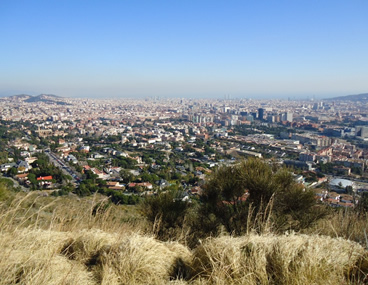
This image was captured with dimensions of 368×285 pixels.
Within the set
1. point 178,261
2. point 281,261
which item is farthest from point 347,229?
point 178,261

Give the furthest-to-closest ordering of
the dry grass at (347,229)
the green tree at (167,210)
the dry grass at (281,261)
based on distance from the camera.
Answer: the green tree at (167,210) → the dry grass at (347,229) → the dry grass at (281,261)

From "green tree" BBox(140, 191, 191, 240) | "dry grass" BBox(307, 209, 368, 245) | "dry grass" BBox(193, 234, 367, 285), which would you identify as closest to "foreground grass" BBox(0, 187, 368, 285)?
"dry grass" BBox(193, 234, 367, 285)

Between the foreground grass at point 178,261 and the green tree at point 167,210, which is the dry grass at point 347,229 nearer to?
the foreground grass at point 178,261

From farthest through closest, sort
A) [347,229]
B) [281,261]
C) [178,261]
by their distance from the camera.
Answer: [347,229]
[178,261]
[281,261]

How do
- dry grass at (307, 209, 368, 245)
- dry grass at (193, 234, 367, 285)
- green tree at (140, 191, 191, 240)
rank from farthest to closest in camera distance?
green tree at (140, 191, 191, 240)
dry grass at (307, 209, 368, 245)
dry grass at (193, 234, 367, 285)

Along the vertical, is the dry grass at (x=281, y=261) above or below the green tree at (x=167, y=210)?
above

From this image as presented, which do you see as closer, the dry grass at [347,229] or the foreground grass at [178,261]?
the foreground grass at [178,261]

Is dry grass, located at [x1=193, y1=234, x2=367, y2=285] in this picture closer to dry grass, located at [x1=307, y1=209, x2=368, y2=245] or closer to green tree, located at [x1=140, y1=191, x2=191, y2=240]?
dry grass, located at [x1=307, y1=209, x2=368, y2=245]

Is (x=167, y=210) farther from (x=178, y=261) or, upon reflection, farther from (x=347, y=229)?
(x=347, y=229)

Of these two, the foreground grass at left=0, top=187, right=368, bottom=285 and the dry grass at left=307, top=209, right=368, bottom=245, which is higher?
the foreground grass at left=0, top=187, right=368, bottom=285

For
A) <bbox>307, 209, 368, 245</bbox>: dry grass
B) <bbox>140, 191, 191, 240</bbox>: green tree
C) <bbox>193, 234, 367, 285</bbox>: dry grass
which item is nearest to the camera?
<bbox>193, 234, 367, 285</bbox>: dry grass

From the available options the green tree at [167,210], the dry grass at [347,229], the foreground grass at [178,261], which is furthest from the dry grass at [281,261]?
the green tree at [167,210]

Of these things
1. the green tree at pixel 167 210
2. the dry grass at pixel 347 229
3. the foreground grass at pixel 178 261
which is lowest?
the green tree at pixel 167 210
